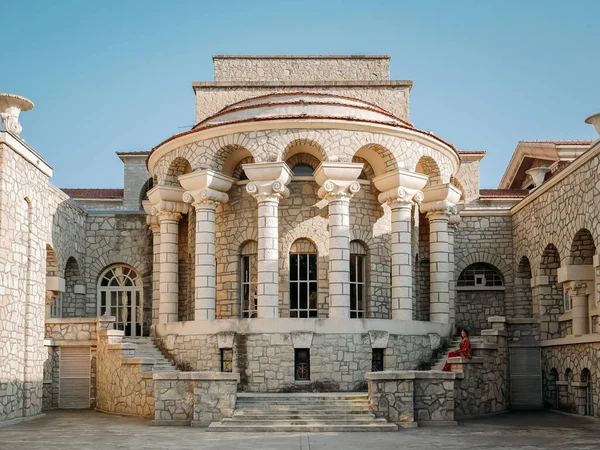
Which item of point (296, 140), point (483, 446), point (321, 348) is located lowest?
point (483, 446)

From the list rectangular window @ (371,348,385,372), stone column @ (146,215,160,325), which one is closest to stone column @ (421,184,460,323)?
rectangular window @ (371,348,385,372)

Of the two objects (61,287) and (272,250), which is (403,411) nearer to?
(272,250)

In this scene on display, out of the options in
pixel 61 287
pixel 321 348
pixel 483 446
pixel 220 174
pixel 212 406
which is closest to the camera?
pixel 483 446

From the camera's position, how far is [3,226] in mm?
20000

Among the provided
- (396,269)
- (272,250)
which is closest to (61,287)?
(272,250)

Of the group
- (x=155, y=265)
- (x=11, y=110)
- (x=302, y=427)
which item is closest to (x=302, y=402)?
(x=302, y=427)

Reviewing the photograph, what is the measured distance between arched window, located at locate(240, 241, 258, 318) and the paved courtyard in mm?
4990

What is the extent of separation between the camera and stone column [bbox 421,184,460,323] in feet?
81.3

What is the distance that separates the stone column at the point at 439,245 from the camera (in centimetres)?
2477

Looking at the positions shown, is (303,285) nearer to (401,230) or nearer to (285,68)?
(401,230)

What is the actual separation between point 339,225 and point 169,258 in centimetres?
554

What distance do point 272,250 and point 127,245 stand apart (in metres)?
8.02

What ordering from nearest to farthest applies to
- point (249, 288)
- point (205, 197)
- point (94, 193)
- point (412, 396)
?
1. point (412, 396)
2. point (205, 197)
3. point (249, 288)
4. point (94, 193)

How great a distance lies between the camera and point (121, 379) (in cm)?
2245
